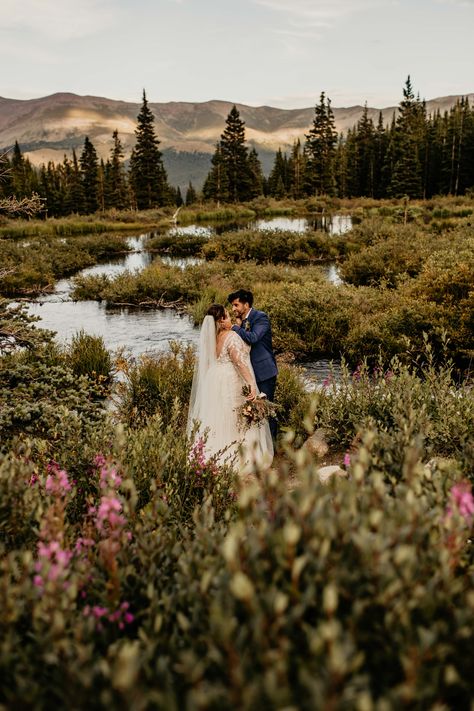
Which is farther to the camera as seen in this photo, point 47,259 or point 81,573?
point 47,259

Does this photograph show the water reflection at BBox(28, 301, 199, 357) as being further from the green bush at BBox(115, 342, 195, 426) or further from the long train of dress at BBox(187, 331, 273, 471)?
the long train of dress at BBox(187, 331, 273, 471)

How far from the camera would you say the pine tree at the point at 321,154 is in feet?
304

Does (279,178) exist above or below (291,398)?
above

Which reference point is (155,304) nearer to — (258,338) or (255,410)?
(258,338)

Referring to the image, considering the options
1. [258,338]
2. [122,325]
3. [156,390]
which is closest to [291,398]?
[258,338]

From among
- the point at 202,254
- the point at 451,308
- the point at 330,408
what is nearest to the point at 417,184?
the point at 202,254

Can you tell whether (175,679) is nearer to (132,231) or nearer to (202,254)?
(202,254)

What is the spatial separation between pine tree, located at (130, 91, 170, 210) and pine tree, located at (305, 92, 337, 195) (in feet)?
94.8

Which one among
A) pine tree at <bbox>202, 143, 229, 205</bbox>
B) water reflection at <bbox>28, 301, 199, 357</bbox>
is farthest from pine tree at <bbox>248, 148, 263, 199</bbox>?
water reflection at <bbox>28, 301, 199, 357</bbox>

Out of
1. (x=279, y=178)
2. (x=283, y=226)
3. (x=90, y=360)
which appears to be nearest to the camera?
(x=90, y=360)

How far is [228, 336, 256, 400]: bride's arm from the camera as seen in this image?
23.8 feet

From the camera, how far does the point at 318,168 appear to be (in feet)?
307

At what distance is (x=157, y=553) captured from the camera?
2.66 meters

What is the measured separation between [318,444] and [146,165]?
76.5m
